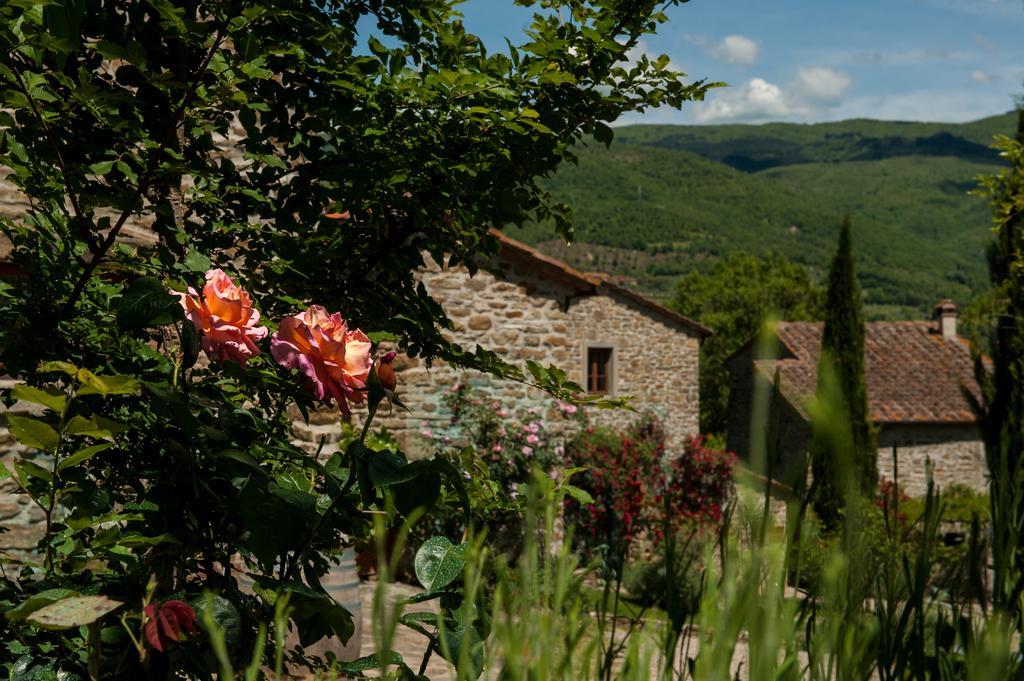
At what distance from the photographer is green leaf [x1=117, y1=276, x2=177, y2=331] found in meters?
1.51

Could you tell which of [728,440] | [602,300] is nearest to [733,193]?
[728,440]

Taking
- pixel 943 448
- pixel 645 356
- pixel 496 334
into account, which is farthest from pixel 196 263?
pixel 943 448

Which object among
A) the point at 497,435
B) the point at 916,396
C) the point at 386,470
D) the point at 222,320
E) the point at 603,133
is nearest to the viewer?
the point at 386,470

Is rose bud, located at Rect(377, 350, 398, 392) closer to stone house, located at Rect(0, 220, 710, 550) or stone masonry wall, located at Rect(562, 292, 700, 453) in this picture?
stone house, located at Rect(0, 220, 710, 550)

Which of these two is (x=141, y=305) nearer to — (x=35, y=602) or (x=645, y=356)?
(x=35, y=602)

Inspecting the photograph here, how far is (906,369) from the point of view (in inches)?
965

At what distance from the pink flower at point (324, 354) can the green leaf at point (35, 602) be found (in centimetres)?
49

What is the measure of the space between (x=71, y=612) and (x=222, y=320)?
0.57 meters

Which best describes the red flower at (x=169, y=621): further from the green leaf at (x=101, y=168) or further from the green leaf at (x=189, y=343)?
the green leaf at (x=101, y=168)

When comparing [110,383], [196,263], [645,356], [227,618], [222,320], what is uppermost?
[645,356]

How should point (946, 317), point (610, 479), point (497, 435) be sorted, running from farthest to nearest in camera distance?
point (946, 317) < point (610, 479) < point (497, 435)

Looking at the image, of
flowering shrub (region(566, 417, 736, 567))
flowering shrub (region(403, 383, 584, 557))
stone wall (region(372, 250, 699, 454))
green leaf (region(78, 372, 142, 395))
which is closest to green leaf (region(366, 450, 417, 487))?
green leaf (region(78, 372, 142, 395))

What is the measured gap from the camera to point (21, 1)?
1333 mm

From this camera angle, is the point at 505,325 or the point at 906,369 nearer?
the point at 505,325
